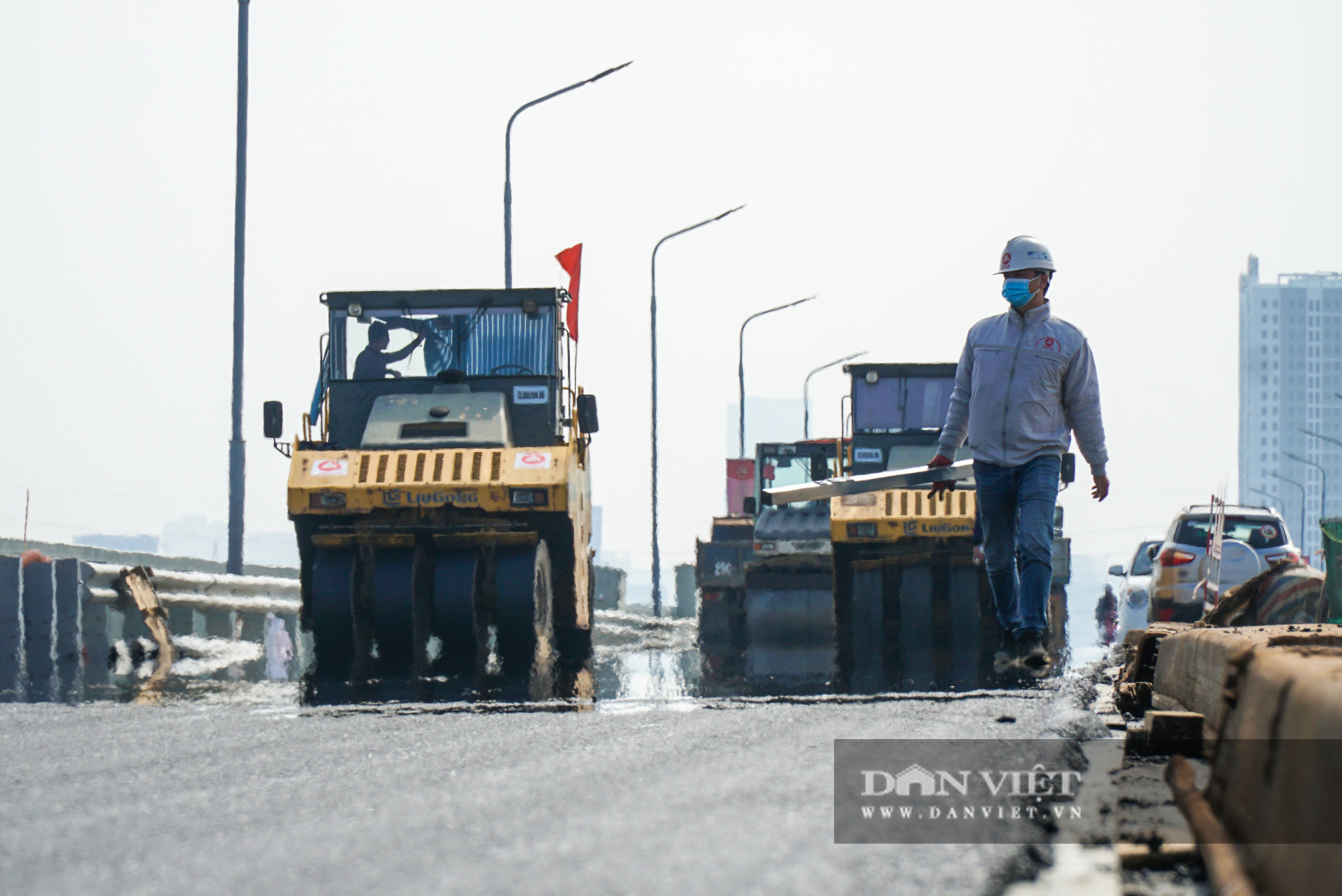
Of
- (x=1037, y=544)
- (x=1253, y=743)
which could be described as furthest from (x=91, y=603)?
(x=1253, y=743)

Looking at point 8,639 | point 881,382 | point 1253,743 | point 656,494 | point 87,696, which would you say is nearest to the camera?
point 1253,743

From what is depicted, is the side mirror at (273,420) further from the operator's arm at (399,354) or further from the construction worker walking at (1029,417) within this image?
the construction worker walking at (1029,417)

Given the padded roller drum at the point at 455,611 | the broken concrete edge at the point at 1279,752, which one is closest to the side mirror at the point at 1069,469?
the padded roller drum at the point at 455,611

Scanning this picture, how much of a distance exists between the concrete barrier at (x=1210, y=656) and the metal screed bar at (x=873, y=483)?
9.63ft

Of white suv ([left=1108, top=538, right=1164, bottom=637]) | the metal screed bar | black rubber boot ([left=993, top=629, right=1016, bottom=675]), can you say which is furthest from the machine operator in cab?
white suv ([left=1108, top=538, right=1164, bottom=637])

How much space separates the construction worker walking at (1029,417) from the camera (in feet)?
24.6

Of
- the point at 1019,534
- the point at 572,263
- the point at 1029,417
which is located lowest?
the point at 1019,534

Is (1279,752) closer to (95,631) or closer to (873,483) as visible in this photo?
(873,483)

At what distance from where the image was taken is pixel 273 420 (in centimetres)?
1184

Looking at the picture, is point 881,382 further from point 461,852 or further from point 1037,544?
point 461,852

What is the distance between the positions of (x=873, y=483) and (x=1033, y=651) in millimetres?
1524

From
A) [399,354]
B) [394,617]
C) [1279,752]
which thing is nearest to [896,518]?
[399,354]

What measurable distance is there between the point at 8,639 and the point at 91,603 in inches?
32.3

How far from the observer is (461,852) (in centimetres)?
307
